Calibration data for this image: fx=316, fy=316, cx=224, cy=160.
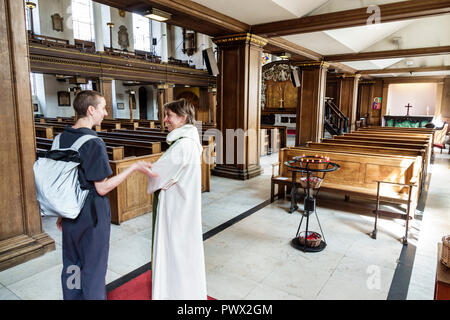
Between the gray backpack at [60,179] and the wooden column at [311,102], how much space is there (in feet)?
30.7

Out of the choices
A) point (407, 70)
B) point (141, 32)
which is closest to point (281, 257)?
point (407, 70)

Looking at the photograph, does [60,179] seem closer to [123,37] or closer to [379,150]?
[379,150]

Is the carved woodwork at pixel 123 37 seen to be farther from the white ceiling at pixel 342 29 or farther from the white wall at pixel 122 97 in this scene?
the white ceiling at pixel 342 29

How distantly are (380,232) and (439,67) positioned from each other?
10596 mm

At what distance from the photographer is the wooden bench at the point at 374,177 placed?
4422mm

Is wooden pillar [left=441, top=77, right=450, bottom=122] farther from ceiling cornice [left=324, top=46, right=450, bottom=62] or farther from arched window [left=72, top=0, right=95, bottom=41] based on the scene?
arched window [left=72, top=0, right=95, bottom=41]

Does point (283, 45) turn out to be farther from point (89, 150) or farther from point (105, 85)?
point (105, 85)

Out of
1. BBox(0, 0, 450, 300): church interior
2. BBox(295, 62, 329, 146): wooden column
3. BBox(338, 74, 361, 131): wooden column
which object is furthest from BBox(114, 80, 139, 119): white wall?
BBox(295, 62, 329, 146): wooden column

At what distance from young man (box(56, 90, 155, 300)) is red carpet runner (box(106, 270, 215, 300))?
64 cm

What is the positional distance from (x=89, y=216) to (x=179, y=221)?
545 mm

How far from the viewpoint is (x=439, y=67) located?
11781mm

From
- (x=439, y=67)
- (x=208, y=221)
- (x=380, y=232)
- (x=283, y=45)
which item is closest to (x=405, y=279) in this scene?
(x=380, y=232)

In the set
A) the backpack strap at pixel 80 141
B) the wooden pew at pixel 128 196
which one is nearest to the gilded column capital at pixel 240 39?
the wooden pew at pixel 128 196

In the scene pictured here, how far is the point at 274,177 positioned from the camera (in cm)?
554
